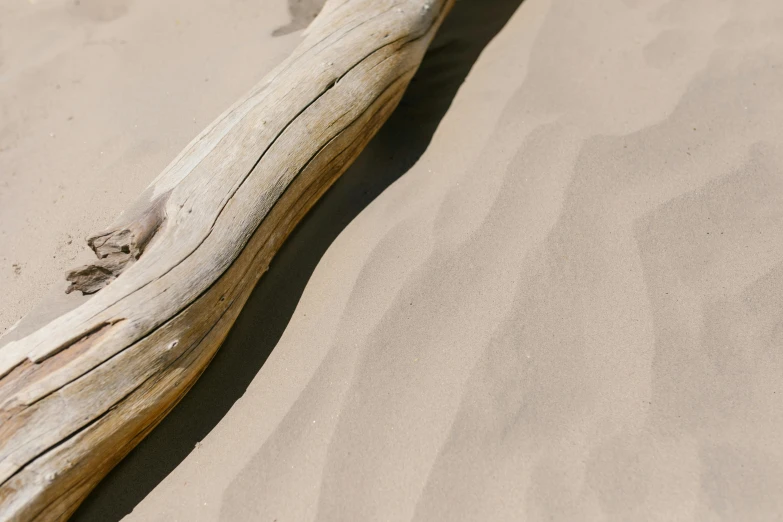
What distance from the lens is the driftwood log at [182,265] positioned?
61.8 inches

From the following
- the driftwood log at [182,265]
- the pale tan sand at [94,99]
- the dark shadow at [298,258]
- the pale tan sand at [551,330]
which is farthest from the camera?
the pale tan sand at [94,99]

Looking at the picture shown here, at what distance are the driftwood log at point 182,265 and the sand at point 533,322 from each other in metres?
0.21

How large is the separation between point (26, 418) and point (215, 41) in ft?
6.64

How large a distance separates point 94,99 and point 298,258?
1365 millimetres

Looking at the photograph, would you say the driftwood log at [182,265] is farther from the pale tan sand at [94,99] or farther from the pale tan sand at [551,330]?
the pale tan sand at [94,99]

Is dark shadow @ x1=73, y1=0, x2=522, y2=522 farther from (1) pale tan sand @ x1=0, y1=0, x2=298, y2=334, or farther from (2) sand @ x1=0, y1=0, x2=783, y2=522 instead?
(1) pale tan sand @ x1=0, y1=0, x2=298, y2=334

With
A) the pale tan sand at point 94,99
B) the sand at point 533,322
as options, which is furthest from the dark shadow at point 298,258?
the pale tan sand at point 94,99

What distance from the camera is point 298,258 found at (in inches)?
87.7

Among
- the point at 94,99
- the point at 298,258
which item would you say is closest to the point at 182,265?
the point at 298,258

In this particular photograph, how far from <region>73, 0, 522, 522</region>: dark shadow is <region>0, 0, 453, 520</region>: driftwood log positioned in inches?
3.7

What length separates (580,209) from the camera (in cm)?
218

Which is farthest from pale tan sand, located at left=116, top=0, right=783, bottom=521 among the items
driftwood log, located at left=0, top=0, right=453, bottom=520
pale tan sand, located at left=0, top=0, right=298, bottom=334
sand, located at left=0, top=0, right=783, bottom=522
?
pale tan sand, located at left=0, top=0, right=298, bottom=334

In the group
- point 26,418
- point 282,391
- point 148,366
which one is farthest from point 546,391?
point 26,418

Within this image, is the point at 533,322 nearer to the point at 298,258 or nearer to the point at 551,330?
the point at 551,330
